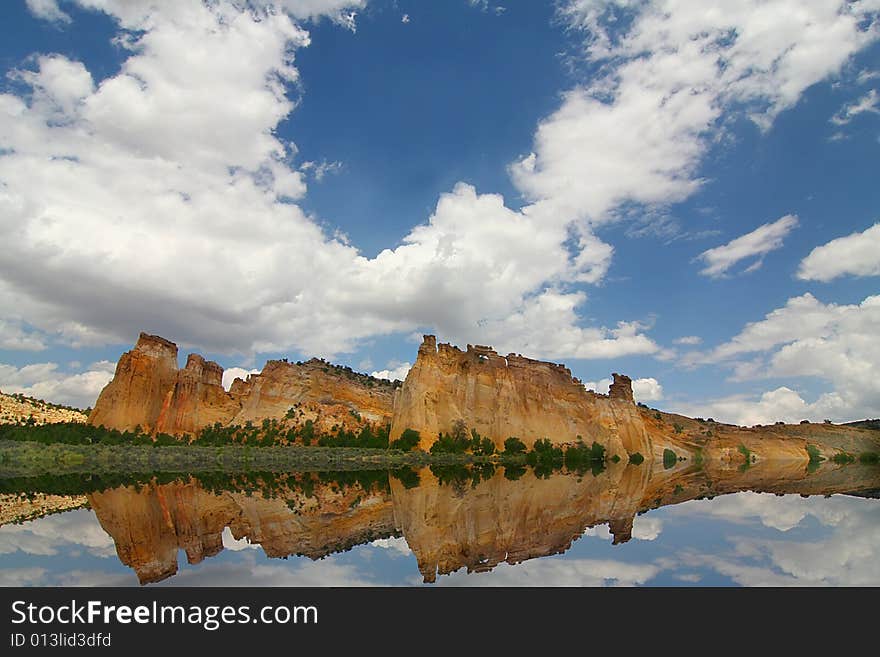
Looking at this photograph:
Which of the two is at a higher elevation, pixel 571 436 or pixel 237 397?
pixel 237 397

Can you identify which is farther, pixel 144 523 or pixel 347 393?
pixel 347 393

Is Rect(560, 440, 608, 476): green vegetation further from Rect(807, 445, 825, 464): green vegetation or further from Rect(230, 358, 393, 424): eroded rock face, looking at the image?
Rect(807, 445, 825, 464): green vegetation

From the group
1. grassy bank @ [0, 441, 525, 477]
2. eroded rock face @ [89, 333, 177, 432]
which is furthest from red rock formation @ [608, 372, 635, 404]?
eroded rock face @ [89, 333, 177, 432]

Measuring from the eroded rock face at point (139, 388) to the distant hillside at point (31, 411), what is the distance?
19652mm

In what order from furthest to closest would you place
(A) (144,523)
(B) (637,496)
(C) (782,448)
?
1. (C) (782,448)
2. (B) (637,496)
3. (A) (144,523)

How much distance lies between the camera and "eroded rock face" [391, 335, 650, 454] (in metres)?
109

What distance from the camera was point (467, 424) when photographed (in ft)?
358

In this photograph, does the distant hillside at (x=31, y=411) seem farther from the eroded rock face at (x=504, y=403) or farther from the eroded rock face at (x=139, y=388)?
the eroded rock face at (x=504, y=403)

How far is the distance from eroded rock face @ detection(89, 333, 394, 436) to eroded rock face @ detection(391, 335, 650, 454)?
11534mm

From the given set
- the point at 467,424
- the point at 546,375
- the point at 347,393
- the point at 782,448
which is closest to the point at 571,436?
the point at 546,375

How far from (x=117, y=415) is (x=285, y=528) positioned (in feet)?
308

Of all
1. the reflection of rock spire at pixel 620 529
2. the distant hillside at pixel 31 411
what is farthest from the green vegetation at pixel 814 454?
the distant hillside at pixel 31 411

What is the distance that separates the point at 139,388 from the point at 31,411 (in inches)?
2069

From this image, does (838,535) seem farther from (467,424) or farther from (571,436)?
(571,436)
